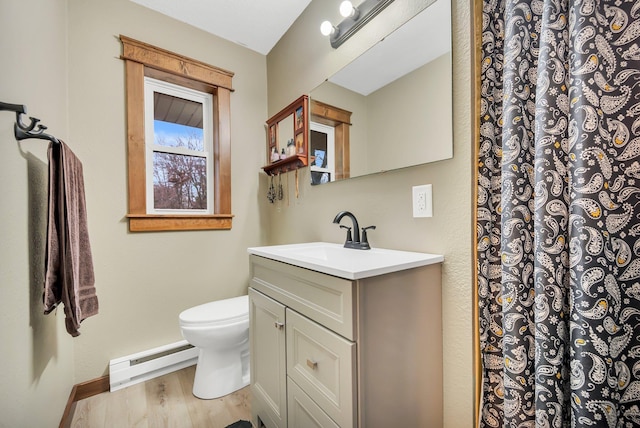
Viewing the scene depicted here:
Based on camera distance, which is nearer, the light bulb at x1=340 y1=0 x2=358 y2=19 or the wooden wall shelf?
the light bulb at x1=340 y1=0 x2=358 y2=19

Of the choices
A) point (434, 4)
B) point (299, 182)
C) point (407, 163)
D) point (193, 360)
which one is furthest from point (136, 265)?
point (434, 4)

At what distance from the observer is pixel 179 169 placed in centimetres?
213

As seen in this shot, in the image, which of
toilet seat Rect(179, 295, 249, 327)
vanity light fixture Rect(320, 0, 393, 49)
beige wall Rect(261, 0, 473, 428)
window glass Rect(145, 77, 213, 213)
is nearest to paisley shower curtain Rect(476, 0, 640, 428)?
beige wall Rect(261, 0, 473, 428)

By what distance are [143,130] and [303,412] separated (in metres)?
1.98

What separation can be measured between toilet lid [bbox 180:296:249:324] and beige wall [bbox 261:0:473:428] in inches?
27.1

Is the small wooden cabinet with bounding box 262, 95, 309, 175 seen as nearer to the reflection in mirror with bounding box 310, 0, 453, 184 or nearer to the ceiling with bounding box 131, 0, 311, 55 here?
the reflection in mirror with bounding box 310, 0, 453, 184

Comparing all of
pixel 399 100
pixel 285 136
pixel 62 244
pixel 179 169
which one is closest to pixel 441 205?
pixel 399 100

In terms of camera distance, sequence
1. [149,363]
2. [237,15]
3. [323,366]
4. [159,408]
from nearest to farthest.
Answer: [323,366]
[159,408]
[149,363]
[237,15]

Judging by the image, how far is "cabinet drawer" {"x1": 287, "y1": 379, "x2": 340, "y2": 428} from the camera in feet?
2.97

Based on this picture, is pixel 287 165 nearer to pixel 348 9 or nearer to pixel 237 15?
pixel 348 9

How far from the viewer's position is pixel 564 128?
716 mm

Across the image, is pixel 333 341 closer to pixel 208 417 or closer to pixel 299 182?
pixel 208 417

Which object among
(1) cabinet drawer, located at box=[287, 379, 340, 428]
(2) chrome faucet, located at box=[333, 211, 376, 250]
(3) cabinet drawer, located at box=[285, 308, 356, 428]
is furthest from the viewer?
(2) chrome faucet, located at box=[333, 211, 376, 250]

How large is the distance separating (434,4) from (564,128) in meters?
0.74
